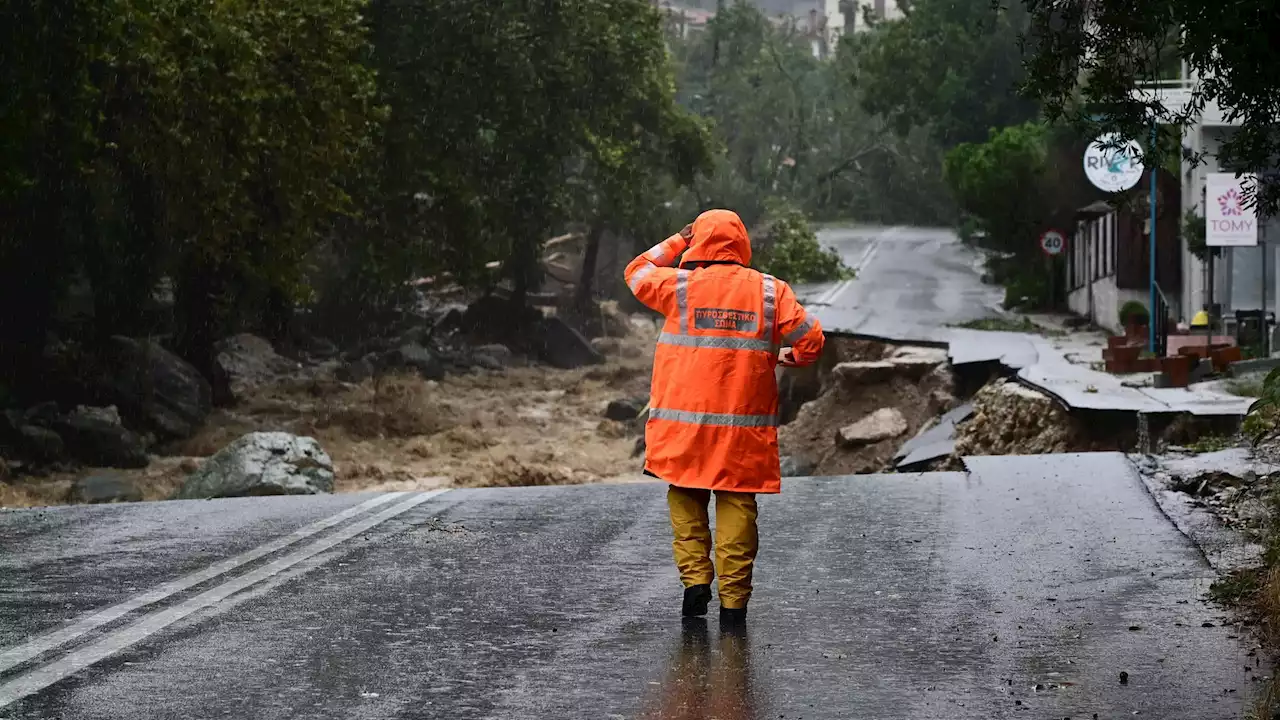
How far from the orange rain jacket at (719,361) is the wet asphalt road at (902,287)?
2135 cm

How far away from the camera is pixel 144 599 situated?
750cm

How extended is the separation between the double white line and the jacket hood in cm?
243

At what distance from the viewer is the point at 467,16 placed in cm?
3469

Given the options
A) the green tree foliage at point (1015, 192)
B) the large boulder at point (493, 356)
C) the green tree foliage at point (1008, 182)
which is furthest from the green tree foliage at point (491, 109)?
the green tree foliage at point (1015, 192)

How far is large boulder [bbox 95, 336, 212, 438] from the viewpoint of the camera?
30094 mm

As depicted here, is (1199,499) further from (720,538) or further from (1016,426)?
(1016,426)

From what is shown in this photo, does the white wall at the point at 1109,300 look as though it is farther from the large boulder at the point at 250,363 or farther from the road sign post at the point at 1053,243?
the large boulder at the point at 250,363

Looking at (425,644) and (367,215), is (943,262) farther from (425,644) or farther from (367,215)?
(425,644)

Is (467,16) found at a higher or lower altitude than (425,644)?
higher

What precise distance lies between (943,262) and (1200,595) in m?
65.1

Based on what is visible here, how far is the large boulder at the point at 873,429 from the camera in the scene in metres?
23.9

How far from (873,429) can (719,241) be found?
55.2 feet

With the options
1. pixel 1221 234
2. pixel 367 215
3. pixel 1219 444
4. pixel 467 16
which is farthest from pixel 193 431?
pixel 1219 444

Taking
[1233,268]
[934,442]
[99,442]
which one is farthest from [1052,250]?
[934,442]
